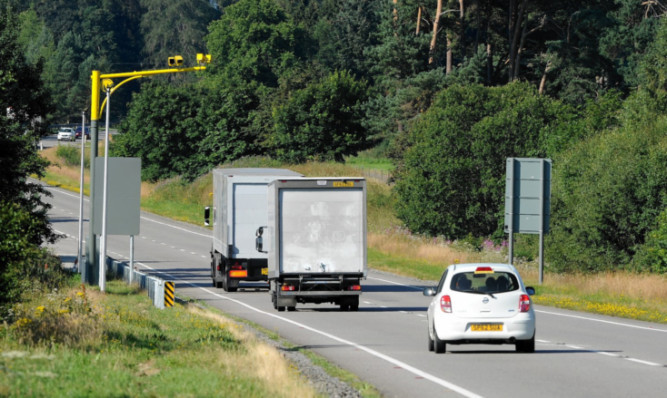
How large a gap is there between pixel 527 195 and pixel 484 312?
70.4ft

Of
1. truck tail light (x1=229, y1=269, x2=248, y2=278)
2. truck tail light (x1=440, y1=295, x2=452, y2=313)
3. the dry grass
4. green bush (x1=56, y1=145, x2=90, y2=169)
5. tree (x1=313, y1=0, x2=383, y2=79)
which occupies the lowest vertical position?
truck tail light (x1=229, y1=269, x2=248, y2=278)

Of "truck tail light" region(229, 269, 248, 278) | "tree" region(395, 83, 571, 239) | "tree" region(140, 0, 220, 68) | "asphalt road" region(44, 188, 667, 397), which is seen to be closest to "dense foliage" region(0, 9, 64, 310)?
"asphalt road" region(44, 188, 667, 397)

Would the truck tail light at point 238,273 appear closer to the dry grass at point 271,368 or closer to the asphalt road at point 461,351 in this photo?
the asphalt road at point 461,351

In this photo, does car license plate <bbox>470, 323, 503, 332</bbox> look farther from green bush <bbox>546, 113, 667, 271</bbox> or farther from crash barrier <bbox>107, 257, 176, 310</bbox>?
green bush <bbox>546, 113, 667, 271</bbox>

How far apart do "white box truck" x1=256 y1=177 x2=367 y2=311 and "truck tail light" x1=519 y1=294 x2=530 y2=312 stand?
11.1 m

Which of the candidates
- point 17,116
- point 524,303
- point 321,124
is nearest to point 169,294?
point 17,116

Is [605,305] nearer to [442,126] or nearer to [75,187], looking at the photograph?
[442,126]

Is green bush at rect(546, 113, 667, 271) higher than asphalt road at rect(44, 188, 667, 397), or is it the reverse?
green bush at rect(546, 113, 667, 271)

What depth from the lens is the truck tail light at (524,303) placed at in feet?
61.8

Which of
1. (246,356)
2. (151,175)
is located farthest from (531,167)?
(151,175)

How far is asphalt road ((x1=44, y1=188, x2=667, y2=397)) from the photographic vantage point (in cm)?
1499

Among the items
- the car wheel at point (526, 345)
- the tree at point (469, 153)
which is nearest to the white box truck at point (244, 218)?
the car wheel at point (526, 345)

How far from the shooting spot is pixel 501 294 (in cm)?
1883

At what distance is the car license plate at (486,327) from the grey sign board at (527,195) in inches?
819
